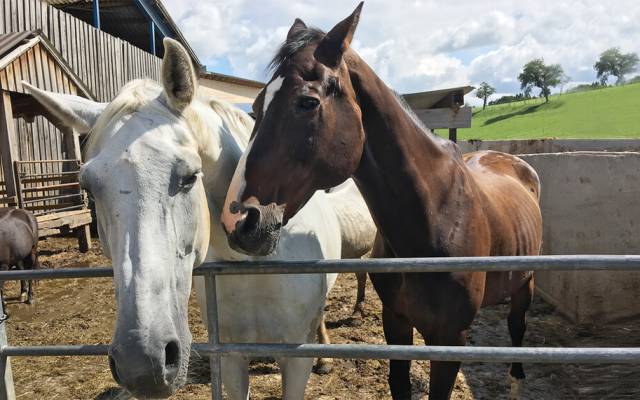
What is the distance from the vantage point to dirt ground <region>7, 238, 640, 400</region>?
3357mm

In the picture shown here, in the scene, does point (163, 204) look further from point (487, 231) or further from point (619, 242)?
point (619, 242)

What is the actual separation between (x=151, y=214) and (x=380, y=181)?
1.08m

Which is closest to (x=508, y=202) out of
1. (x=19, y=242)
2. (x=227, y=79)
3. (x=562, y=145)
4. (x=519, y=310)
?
(x=519, y=310)

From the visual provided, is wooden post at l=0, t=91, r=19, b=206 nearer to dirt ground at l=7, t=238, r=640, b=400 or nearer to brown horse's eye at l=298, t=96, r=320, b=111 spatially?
dirt ground at l=7, t=238, r=640, b=400

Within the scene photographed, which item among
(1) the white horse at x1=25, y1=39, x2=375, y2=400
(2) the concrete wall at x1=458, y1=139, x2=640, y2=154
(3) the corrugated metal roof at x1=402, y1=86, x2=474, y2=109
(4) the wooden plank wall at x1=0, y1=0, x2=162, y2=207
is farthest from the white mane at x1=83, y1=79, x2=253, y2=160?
(2) the concrete wall at x1=458, y1=139, x2=640, y2=154

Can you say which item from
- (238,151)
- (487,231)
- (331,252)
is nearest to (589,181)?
(487,231)

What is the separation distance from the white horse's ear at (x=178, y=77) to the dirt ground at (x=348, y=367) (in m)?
2.66

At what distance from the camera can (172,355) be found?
118cm

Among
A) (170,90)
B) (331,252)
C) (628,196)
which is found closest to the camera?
(170,90)

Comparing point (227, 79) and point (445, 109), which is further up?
point (227, 79)

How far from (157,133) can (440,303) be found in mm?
1425

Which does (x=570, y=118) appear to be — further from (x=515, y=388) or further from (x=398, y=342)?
(x=398, y=342)

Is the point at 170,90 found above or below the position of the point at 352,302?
above

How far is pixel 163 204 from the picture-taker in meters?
1.22
